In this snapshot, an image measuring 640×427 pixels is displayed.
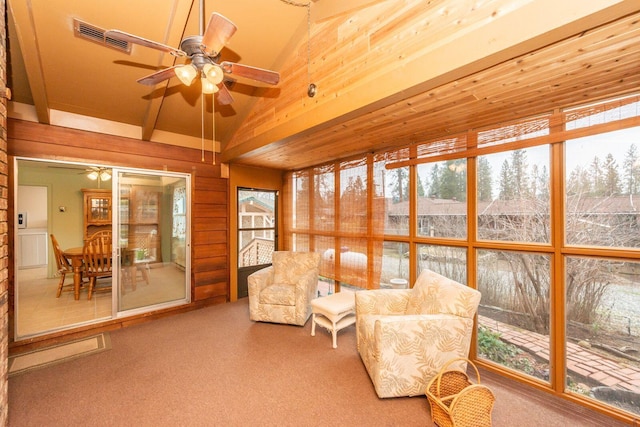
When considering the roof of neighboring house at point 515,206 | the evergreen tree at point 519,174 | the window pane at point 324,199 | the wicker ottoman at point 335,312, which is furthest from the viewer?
the window pane at point 324,199

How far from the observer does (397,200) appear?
3221 mm

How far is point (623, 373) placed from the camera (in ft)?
6.19

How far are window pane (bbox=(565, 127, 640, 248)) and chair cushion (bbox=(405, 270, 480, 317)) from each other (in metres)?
0.91

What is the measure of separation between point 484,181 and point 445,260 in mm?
894

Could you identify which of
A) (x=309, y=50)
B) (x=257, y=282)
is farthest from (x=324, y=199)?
(x=309, y=50)

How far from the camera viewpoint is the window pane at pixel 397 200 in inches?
124

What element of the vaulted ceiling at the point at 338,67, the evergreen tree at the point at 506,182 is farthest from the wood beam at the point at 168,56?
the evergreen tree at the point at 506,182

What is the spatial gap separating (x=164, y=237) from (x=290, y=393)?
297cm

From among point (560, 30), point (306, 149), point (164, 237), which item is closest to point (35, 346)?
point (164, 237)

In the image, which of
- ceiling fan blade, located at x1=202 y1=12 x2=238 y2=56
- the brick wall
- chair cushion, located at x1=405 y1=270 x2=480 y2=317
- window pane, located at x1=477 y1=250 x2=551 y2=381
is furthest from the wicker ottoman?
ceiling fan blade, located at x1=202 y1=12 x2=238 y2=56

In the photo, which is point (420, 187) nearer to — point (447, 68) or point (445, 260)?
point (445, 260)

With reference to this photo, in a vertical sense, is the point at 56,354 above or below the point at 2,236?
below

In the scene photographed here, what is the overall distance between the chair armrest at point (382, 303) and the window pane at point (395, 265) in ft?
1.93

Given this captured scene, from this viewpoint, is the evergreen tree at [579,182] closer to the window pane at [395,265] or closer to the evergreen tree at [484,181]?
the evergreen tree at [484,181]
